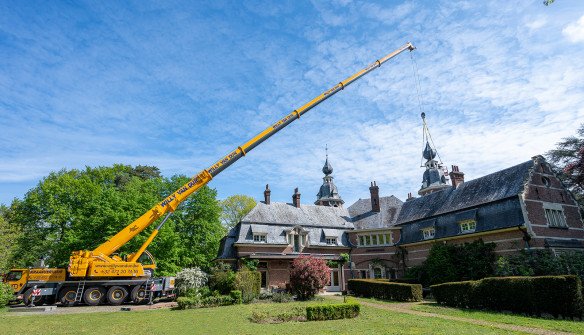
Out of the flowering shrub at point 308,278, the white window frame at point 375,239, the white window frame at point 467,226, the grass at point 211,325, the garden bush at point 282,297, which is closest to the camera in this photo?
the grass at point 211,325

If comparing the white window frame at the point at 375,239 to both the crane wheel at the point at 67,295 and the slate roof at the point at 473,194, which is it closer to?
the slate roof at the point at 473,194

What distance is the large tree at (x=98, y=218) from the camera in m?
28.5

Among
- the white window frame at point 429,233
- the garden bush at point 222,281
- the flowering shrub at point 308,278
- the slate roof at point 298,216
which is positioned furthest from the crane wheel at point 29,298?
the white window frame at point 429,233

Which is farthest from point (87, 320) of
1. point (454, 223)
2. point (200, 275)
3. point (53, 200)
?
point (454, 223)

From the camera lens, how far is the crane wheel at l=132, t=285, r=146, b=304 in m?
21.0

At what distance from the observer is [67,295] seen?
2025 cm

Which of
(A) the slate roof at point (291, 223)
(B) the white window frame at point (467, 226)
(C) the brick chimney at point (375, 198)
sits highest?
(C) the brick chimney at point (375, 198)

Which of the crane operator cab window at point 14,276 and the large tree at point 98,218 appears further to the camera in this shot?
the large tree at point 98,218

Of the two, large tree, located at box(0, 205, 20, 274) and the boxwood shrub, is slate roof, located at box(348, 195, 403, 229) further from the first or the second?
large tree, located at box(0, 205, 20, 274)

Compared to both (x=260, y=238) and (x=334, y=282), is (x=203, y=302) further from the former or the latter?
(x=334, y=282)

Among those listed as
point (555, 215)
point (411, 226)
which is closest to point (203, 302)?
point (411, 226)

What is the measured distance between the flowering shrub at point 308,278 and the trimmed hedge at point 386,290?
3.86 metres

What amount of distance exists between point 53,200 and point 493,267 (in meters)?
37.7

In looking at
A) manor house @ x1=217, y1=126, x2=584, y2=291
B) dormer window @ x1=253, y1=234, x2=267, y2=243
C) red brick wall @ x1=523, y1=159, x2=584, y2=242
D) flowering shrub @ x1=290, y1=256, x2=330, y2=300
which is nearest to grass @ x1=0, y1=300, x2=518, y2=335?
flowering shrub @ x1=290, y1=256, x2=330, y2=300
